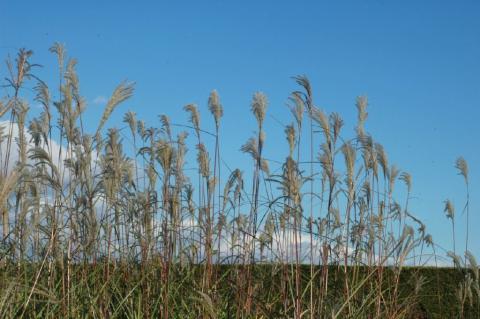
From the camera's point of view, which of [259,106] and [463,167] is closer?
[259,106]

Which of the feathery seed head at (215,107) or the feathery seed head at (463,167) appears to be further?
the feathery seed head at (463,167)

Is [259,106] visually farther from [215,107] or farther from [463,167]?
[463,167]

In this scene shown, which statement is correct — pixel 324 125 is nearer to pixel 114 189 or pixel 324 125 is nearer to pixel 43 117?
pixel 114 189

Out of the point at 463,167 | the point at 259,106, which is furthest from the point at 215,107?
the point at 463,167

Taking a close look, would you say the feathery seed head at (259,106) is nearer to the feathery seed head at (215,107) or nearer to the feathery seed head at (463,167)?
the feathery seed head at (215,107)

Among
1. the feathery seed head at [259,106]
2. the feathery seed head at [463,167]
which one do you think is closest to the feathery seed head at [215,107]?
the feathery seed head at [259,106]

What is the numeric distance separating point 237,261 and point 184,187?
2.62 ft

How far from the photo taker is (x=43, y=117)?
16.6ft

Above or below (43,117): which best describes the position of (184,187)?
below

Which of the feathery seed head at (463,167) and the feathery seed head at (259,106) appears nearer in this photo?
the feathery seed head at (259,106)

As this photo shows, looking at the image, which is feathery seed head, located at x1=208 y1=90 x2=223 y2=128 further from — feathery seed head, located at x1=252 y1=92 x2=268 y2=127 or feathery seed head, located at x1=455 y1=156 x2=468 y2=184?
feathery seed head, located at x1=455 y1=156 x2=468 y2=184

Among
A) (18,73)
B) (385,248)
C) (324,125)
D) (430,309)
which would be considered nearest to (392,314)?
(385,248)

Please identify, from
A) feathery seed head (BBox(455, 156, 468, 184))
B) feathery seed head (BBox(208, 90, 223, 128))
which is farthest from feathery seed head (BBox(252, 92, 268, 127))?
feathery seed head (BBox(455, 156, 468, 184))

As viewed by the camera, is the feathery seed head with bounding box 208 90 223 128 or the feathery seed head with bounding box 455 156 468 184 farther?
the feathery seed head with bounding box 455 156 468 184
